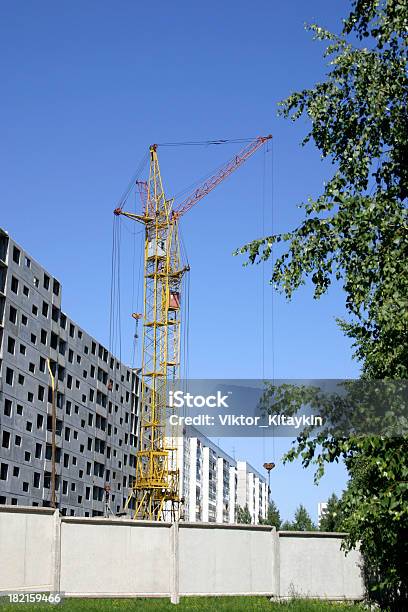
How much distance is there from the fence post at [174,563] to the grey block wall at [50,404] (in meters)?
55.6

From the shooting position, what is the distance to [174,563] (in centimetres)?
1734

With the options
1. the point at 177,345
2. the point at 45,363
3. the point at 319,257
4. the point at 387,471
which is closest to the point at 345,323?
the point at 319,257

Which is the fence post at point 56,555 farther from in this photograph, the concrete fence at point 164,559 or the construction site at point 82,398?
the construction site at point 82,398

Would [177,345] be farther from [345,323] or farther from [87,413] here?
[345,323]

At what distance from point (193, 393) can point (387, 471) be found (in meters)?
16.9

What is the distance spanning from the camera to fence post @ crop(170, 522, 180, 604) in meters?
17.2

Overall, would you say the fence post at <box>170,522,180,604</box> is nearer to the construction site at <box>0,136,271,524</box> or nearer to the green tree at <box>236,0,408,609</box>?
the green tree at <box>236,0,408,609</box>

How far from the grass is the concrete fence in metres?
0.20

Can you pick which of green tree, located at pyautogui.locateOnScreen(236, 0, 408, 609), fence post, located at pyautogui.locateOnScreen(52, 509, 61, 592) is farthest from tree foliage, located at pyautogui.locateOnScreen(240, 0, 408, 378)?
fence post, located at pyautogui.locateOnScreen(52, 509, 61, 592)

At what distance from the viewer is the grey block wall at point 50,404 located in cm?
7262

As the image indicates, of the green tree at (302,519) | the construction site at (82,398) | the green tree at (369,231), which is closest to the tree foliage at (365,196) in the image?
the green tree at (369,231)

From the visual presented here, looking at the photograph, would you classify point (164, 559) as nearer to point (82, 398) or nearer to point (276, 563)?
point (276, 563)

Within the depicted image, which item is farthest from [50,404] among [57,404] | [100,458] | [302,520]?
[302,520]

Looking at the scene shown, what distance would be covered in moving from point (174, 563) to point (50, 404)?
6775 cm
